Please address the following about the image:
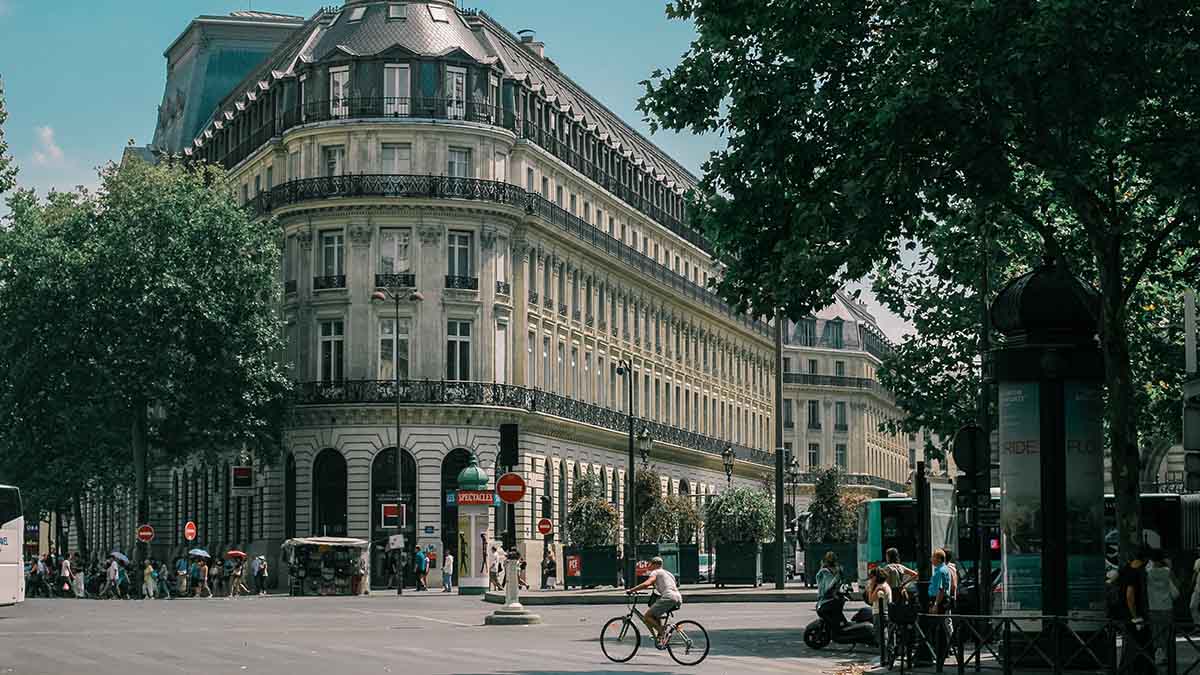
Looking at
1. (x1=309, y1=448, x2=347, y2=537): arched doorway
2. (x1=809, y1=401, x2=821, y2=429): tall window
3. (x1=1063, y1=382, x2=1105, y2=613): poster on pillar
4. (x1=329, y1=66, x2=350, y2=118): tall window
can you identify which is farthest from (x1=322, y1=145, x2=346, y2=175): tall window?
(x1=809, y1=401, x2=821, y2=429): tall window

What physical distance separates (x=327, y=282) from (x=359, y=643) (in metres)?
44.2

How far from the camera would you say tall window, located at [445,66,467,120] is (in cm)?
7436

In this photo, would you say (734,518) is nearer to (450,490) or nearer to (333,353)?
(450,490)

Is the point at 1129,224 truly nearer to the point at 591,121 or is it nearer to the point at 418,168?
the point at 418,168

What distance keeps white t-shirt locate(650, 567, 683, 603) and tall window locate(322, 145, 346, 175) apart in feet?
160

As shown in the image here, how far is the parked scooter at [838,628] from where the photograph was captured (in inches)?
1207

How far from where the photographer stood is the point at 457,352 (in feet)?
244

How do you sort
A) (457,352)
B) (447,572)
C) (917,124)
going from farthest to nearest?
1. (457,352)
2. (447,572)
3. (917,124)

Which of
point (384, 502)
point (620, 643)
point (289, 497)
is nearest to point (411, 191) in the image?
point (384, 502)

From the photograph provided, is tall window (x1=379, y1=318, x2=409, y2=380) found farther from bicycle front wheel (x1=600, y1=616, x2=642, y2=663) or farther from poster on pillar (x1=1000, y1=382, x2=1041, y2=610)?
poster on pillar (x1=1000, y1=382, x2=1041, y2=610)

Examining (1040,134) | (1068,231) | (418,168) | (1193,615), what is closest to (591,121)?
(418,168)

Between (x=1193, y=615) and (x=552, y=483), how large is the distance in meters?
50.0

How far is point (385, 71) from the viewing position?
7362 centimetres

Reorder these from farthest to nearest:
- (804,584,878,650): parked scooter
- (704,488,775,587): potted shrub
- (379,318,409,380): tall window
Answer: (704,488,775,587): potted shrub
(379,318,409,380): tall window
(804,584,878,650): parked scooter
